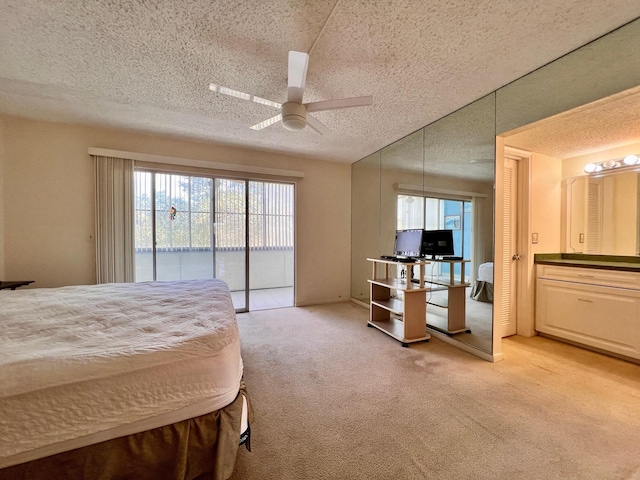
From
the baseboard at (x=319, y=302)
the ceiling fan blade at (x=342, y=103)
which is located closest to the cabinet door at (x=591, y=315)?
the baseboard at (x=319, y=302)

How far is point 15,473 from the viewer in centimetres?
89

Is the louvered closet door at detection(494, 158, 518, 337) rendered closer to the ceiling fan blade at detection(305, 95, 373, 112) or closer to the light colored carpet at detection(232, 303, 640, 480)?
the light colored carpet at detection(232, 303, 640, 480)

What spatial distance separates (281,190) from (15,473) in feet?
14.9

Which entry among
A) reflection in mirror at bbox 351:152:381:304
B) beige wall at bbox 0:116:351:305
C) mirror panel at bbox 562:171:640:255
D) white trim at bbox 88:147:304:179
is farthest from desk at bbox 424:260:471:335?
beige wall at bbox 0:116:351:305

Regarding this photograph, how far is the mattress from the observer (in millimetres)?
2480

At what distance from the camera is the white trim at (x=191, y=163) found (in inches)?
123

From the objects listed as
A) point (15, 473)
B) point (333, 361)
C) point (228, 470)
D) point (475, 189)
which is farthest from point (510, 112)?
point (15, 473)

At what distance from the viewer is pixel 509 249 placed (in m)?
2.99

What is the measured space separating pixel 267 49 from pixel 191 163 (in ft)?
7.59

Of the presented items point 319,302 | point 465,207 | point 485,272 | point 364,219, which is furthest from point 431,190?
point 319,302

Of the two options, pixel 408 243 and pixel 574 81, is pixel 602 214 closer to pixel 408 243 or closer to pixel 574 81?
pixel 574 81

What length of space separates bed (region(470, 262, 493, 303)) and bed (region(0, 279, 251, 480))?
2.41m

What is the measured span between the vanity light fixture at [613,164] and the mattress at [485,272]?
1.95 meters

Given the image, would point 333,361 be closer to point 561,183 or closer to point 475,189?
point 475,189
